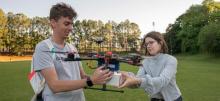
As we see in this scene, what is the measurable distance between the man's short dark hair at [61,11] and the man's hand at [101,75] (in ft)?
2.82

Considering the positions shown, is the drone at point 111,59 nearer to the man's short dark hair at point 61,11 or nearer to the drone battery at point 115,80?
the drone battery at point 115,80

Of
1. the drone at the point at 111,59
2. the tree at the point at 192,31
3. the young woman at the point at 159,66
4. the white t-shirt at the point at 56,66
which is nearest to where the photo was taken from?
the drone at the point at 111,59

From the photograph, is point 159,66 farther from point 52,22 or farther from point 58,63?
point 52,22

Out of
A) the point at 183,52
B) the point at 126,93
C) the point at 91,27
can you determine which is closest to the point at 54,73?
the point at 126,93

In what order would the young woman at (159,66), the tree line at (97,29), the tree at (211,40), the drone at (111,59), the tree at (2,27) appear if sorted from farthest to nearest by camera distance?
the tree at (2,27) → the tree line at (97,29) → the tree at (211,40) → the young woman at (159,66) → the drone at (111,59)

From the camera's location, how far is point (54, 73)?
381cm

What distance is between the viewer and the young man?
3707 millimetres

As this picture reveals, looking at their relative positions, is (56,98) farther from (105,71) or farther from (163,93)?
(163,93)

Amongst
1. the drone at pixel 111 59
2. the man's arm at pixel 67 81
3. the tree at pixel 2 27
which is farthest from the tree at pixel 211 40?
the drone at pixel 111 59

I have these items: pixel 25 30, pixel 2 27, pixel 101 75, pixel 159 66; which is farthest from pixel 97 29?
pixel 101 75

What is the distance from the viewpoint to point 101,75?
3270 mm

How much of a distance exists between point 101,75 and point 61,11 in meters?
0.98

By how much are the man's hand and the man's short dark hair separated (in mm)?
858

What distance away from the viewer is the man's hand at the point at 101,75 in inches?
126
